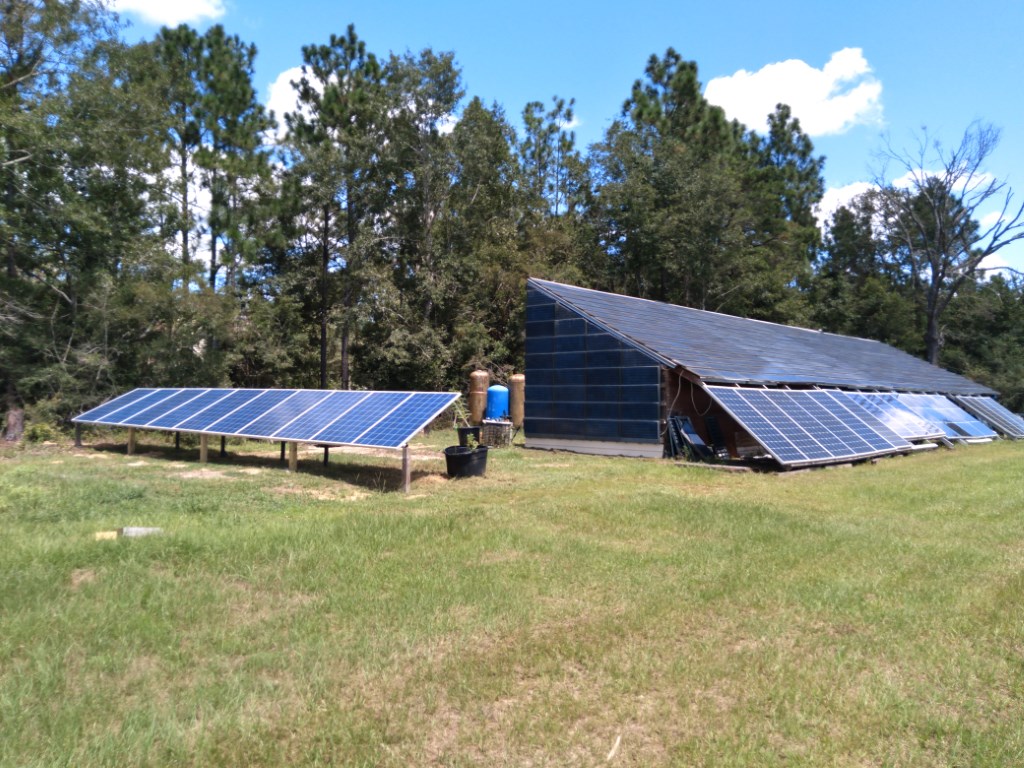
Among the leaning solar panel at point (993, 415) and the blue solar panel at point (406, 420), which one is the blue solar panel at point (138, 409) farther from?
the leaning solar panel at point (993, 415)

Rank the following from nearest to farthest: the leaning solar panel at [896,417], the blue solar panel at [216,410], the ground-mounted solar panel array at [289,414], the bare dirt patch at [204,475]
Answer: the ground-mounted solar panel array at [289,414] → the bare dirt patch at [204,475] → the blue solar panel at [216,410] → the leaning solar panel at [896,417]

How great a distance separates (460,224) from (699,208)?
1268 centimetres

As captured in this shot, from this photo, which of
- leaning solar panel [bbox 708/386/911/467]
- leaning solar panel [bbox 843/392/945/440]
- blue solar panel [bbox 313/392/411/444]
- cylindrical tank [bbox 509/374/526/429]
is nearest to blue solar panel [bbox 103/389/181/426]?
blue solar panel [bbox 313/392/411/444]

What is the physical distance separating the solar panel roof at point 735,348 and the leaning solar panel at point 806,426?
2.30 ft

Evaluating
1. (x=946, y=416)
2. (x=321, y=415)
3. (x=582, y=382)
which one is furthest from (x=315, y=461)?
(x=946, y=416)

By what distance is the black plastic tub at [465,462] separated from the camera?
12.1 meters

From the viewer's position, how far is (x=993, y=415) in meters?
25.9

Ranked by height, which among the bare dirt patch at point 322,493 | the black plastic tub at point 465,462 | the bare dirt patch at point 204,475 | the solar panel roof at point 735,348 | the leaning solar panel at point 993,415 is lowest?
the bare dirt patch at point 322,493

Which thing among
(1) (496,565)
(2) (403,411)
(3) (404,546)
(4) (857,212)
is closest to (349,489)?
(2) (403,411)

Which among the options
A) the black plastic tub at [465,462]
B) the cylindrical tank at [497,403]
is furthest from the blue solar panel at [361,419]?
the cylindrical tank at [497,403]

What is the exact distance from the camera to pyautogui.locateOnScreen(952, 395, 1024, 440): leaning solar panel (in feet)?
81.1

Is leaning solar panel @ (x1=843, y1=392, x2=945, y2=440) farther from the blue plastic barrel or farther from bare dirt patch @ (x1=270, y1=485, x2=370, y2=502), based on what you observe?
bare dirt patch @ (x1=270, y1=485, x2=370, y2=502)

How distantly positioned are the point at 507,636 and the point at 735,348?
683 inches

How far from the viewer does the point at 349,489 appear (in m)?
10.9
